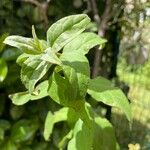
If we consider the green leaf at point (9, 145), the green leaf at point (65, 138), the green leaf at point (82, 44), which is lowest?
the green leaf at point (9, 145)

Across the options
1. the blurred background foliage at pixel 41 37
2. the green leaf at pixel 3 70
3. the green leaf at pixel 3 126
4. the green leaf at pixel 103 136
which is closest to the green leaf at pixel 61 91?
the green leaf at pixel 103 136

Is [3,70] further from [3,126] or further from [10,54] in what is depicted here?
[3,126]

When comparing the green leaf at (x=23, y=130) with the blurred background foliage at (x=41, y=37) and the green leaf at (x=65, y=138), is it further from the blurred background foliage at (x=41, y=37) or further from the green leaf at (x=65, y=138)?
the green leaf at (x=65, y=138)

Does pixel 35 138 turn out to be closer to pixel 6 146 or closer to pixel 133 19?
pixel 6 146

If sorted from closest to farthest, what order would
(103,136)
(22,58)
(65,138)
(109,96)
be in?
1. (22,58)
2. (109,96)
3. (103,136)
4. (65,138)

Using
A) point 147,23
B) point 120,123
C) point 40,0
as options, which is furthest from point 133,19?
point 120,123

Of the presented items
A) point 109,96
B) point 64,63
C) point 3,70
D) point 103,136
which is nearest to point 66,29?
point 64,63
